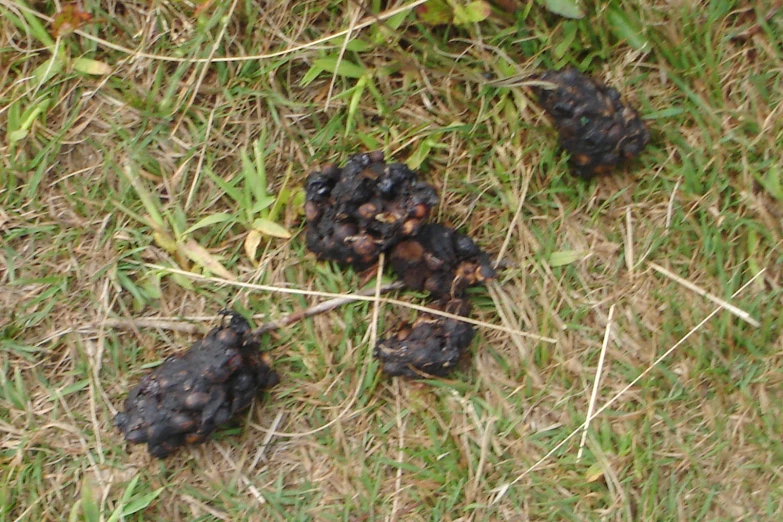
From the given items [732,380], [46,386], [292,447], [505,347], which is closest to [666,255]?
[732,380]

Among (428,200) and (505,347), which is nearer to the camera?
(428,200)

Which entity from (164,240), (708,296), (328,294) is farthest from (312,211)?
(708,296)

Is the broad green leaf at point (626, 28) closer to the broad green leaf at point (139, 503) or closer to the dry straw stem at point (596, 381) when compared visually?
the dry straw stem at point (596, 381)

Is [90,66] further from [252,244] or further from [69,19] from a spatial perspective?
[252,244]

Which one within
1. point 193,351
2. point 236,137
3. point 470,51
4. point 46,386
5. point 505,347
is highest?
point 470,51

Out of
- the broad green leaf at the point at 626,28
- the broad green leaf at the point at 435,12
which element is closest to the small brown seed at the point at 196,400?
the broad green leaf at the point at 435,12

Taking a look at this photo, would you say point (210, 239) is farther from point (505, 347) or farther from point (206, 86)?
point (505, 347)

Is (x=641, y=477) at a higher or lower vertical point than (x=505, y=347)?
lower

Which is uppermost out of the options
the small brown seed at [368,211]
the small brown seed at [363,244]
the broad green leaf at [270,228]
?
the small brown seed at [368,211]
